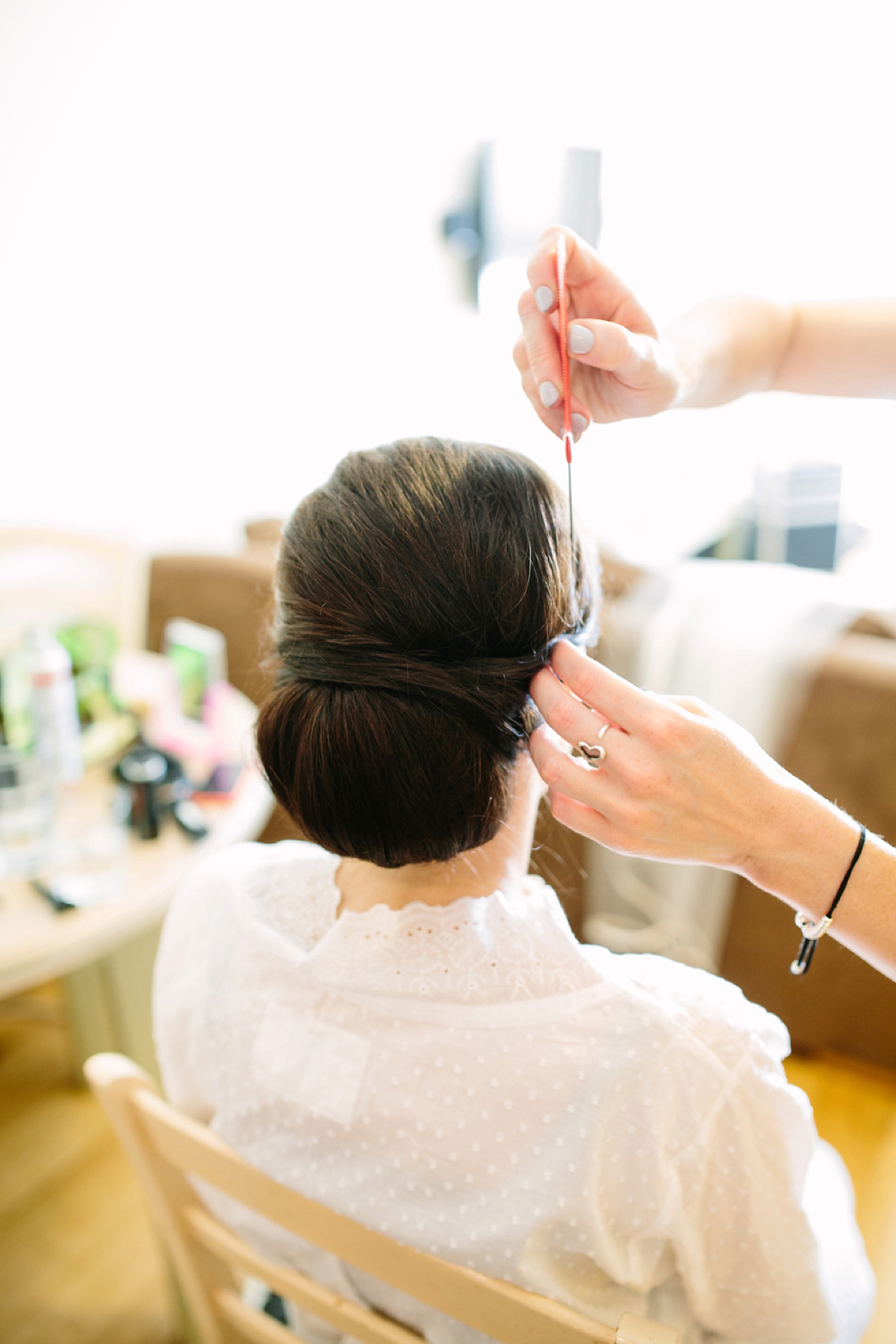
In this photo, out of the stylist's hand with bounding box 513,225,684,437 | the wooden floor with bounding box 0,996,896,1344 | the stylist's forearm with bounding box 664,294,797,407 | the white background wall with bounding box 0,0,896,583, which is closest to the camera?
the stylist's hand with bounding box 513,225,684,437

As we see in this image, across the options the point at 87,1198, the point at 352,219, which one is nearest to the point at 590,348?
the point at 87,1198

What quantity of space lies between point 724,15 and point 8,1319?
13.4 feet

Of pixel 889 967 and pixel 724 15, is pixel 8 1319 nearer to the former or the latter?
pixel 889 967

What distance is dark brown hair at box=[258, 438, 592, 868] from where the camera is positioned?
627mm

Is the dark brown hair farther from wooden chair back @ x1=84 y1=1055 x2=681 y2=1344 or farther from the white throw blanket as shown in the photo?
the white throw blanket

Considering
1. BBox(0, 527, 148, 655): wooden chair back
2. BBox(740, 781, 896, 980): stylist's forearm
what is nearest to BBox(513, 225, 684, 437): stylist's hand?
BBox(740, 781, 896, 980): stylist's forearm

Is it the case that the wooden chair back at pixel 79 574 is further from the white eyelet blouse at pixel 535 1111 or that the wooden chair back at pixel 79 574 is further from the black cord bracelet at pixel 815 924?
the black cord bracelet at pixel 815 924

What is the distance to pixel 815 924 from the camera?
2.18 ft

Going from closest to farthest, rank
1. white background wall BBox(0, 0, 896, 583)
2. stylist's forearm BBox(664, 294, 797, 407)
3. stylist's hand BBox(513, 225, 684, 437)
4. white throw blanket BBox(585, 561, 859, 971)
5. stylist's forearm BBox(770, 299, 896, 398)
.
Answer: stylist's hand BBox(513, 225, 684, 437) → stylist's forearm BBox(664, 294, 797, 407) → stylist's forearm BBox(770, 299, 896, 398) → white throw blanket BBox(585, 561, 859, 971) → white background wall BBox(0, 0, 896, 583)

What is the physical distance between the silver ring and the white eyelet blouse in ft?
0.49

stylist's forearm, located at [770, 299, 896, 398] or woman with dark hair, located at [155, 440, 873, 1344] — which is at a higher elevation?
stylist's forearm, located at [770, 299, 896, 398]

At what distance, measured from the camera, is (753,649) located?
64.1 inches

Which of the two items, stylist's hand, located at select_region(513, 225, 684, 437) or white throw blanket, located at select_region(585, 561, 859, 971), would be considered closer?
stylist's hand, located at select_region(513, 225, 684, 437)

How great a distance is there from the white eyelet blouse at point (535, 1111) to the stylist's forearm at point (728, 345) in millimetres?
626
